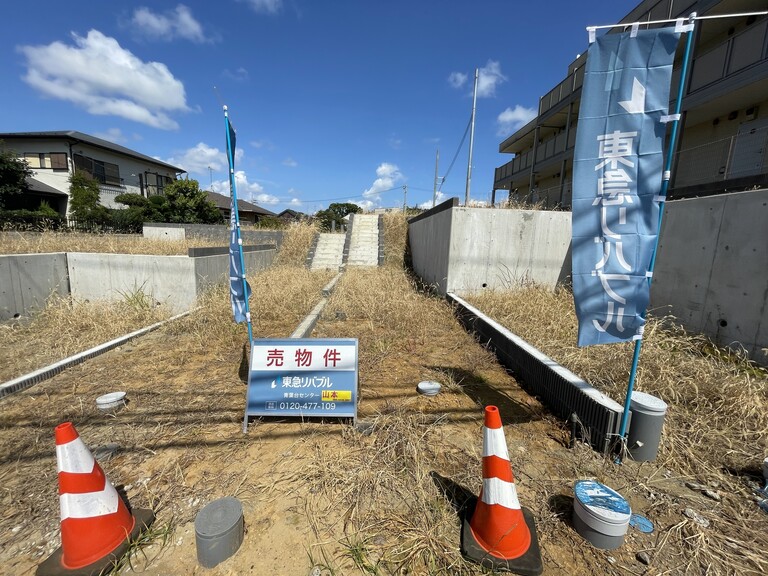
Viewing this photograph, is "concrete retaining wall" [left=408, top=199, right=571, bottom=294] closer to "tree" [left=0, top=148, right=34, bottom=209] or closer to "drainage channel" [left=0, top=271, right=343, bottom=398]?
"drainage channel" [left=0, top=271, right=343, bottom=398]

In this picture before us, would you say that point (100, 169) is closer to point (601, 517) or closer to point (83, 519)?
point (83, 519)

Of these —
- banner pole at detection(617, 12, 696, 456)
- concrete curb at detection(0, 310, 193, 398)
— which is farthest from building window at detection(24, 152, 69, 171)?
banner pole at detection(617, 12, 696, 456)

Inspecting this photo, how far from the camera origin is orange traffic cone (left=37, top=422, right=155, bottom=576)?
1593 mm

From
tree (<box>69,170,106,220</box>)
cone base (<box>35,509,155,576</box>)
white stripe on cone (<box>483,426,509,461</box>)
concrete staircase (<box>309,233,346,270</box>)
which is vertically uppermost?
tree (<box>69,170,106,220</box>)

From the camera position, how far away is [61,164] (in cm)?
2373

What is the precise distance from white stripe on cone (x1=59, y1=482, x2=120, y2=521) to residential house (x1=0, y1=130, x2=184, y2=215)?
88.5 feet

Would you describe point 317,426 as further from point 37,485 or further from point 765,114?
point 765,114

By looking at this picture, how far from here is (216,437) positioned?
2.64 metres

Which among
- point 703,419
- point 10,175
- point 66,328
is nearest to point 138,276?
point 66,328

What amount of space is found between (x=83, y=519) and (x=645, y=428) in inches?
135

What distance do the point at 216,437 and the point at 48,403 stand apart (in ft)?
6.25

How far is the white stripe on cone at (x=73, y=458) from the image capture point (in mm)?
1636

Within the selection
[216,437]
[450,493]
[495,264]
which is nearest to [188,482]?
[216,437]

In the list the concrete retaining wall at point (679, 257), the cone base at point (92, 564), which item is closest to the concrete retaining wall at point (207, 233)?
the concrete retaining wall at point (679, 257)
